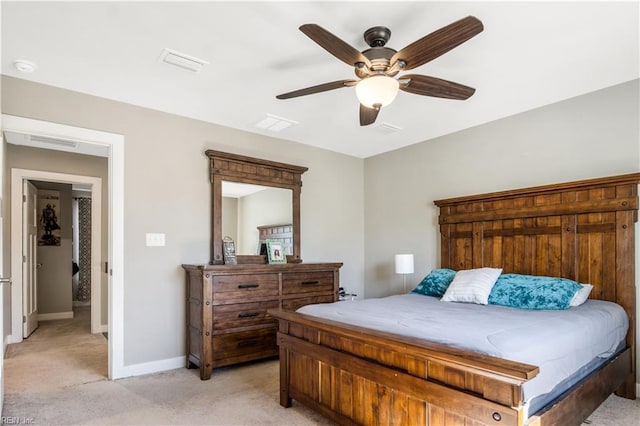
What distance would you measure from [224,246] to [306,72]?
192cm

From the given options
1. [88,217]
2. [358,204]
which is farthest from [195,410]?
[88,217]

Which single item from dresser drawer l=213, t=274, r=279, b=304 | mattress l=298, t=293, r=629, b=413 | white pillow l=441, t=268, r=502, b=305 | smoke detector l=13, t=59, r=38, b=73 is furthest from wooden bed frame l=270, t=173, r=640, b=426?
smoke detector l=13, t=59, r=38, b=73

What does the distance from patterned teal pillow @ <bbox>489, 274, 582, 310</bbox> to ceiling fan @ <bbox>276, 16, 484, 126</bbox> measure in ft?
5.07

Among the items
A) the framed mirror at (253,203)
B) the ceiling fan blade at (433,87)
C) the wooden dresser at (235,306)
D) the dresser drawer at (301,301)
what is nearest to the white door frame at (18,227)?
the framed mirror at (253,203)

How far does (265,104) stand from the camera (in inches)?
134

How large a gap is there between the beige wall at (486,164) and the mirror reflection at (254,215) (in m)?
1.34

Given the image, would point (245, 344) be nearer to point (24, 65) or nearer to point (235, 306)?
point (235, 306)

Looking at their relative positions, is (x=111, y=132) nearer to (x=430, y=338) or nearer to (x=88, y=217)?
(x=430, y=338)

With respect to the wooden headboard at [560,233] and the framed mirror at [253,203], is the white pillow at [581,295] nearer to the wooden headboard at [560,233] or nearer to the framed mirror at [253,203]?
the wooden headboard at [560,233]

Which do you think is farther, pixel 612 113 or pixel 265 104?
pixel 265 104

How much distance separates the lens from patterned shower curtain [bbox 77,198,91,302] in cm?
737

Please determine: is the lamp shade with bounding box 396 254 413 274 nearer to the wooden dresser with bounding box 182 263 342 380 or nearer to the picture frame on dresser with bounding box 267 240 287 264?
the wooden dresser with bounding box 182 263 342 380

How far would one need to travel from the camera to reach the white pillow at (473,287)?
9.81 ft

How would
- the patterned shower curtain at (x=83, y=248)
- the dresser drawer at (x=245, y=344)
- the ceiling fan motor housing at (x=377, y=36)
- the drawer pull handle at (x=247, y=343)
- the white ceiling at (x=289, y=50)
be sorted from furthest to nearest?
1. the patterned shower curtain at (x=83, y=248)
2. the drawer pull handle at (x=247, y=343)
3. the dresser drawer at (x=245, y=344)
4. the ceiling fan motor housing at (x=377, y=36)
5. the white ceiling at (x=289, y=50)
